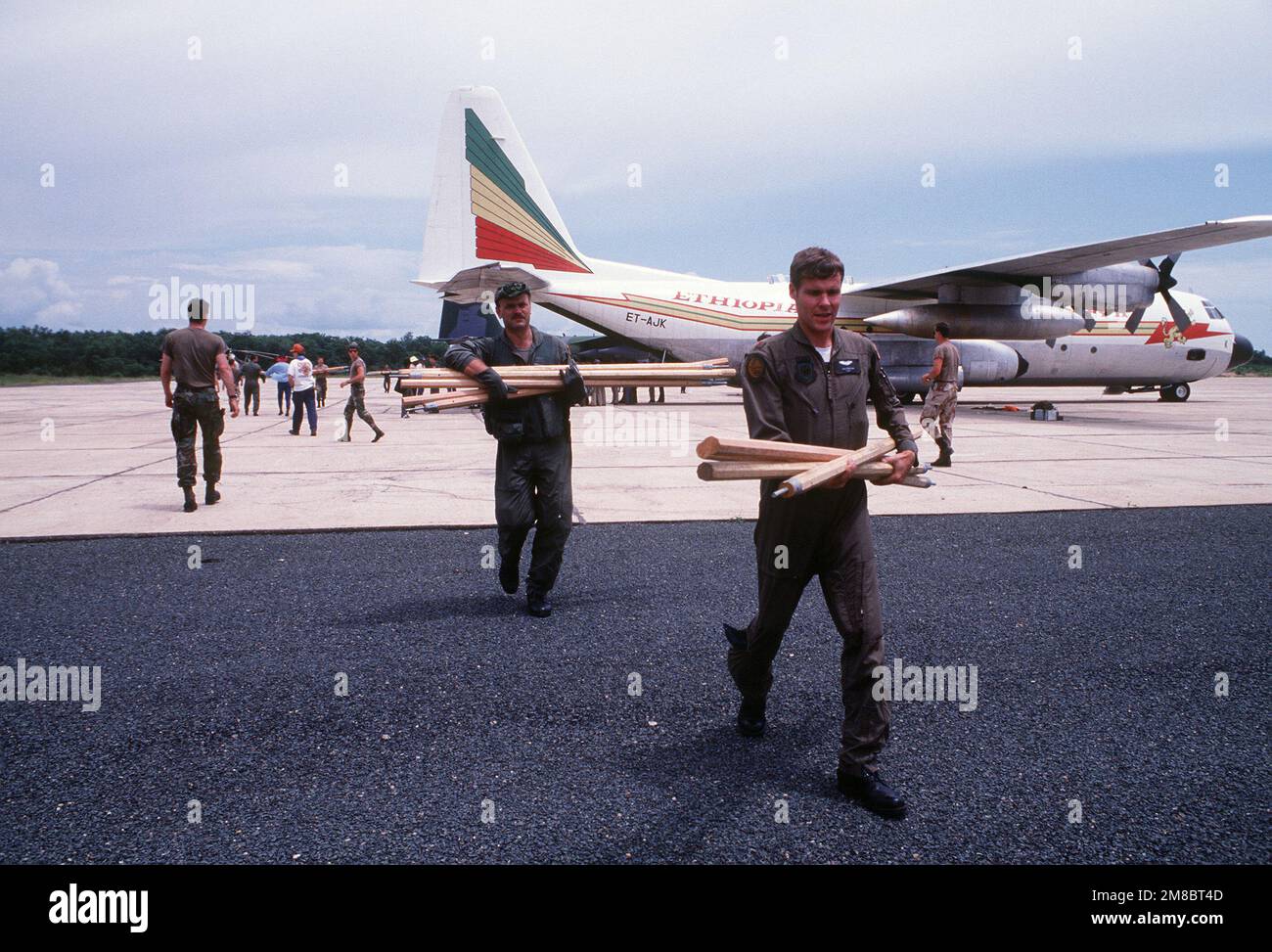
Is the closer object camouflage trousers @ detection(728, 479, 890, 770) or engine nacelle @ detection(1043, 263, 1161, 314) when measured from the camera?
camouflage trousers @ detection(728, 479, 890, 770)

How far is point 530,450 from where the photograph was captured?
20.3 ft

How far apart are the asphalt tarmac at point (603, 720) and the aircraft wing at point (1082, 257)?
581 inches

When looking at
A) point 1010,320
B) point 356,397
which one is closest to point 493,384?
point 356,397

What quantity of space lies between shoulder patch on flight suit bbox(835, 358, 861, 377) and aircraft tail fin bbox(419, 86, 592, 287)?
20.2 meters

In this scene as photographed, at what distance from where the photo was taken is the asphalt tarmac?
332 cm

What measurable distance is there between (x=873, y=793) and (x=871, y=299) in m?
25.4

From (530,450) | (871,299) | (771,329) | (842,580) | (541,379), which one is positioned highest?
(871,299)

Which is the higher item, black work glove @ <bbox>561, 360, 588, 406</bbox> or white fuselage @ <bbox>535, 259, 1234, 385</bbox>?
white fuselage @ <bbox>535, 259, 1234, 385</bbox>

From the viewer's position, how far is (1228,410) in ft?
89.6

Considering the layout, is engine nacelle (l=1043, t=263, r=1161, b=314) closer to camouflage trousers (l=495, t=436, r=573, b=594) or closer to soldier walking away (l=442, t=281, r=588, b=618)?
soldier walking away (l=442, t=281, r=588, b=618)

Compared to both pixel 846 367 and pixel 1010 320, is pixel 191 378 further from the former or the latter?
pixel 1010 320

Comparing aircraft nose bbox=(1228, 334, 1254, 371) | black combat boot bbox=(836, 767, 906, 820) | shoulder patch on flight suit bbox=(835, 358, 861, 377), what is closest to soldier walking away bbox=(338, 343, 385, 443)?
shoulder patch on flight suit bbox=(835, 358, 861, 377)

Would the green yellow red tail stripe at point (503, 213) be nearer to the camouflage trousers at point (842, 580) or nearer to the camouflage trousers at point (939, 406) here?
the camouflage trousers at point (939, 406)

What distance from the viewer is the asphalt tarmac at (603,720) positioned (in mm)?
3322
